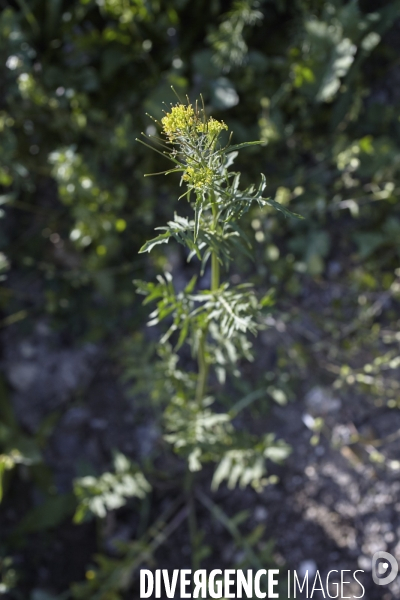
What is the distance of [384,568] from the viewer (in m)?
2.16

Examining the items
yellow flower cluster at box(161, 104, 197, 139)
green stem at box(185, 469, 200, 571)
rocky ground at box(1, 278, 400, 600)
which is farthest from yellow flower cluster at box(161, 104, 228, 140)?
green stem at box(185, 469, 200, 571)

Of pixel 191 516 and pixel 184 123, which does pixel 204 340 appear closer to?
pixel 184 123

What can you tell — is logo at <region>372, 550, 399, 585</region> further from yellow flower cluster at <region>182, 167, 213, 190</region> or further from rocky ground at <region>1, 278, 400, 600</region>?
yellow flower cluster at <region>182, 167, 213, 190</region>

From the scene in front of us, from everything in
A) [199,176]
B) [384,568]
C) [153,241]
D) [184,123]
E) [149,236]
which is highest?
[184,123]

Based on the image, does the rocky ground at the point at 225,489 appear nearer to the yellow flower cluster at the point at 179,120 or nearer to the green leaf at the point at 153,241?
the green leaf at the point at 153,241

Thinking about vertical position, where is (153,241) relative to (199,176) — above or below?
below

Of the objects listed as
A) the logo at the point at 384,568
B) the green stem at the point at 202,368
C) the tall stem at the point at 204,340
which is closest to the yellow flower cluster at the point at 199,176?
the tall stem at the point at 204,340

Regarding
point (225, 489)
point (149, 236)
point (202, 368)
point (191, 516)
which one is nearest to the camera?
point (202, 368)

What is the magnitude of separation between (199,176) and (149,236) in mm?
1520

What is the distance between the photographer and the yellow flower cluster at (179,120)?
1009 mm

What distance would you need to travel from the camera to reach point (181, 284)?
2.62 m

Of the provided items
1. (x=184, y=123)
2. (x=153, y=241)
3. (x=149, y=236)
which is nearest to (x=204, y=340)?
(x=153, y=241)

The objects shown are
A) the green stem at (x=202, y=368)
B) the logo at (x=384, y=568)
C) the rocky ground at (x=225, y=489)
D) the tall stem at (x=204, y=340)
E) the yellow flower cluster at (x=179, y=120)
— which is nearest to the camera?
the yellow flower cluster at (x=179, y=120)

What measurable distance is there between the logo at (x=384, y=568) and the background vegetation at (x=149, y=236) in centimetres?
6
